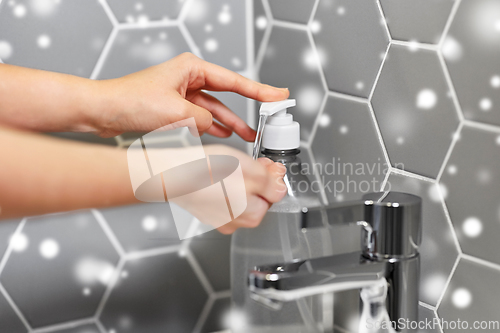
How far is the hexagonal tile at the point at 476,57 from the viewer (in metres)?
0.42

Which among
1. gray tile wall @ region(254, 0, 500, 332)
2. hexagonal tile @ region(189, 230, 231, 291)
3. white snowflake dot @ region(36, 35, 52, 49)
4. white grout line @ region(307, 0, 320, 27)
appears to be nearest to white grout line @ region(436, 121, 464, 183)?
gray tile wall @ region(254, 0, 500, 332)

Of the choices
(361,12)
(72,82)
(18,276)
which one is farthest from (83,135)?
(361,12)

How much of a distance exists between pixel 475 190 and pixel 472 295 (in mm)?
98

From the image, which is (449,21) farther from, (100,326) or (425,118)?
(100,326)

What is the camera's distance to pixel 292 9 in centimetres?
64

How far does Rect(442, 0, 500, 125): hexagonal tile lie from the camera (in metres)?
0.42

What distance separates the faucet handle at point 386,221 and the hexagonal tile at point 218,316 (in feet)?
1.18

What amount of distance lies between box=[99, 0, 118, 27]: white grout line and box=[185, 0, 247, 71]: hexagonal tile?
0.09 meters

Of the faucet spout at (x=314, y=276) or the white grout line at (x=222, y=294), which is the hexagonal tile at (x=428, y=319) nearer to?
the faucet spout at (x=314, y=276)

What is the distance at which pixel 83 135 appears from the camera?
61 cm

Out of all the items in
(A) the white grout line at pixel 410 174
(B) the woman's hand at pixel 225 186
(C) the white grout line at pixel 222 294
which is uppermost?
(A) the white grout line at pixel 410 174

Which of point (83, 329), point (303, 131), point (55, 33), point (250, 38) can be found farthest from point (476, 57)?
point (83, 329)

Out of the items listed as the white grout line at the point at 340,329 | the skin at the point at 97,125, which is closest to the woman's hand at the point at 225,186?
the skin at the point at 97,125

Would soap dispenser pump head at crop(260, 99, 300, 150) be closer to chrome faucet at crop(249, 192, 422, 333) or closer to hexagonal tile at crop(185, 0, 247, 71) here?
chrome faucet at crop(249, 192, 422, 333)
